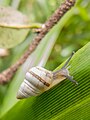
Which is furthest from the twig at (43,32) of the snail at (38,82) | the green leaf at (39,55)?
the snail at (38,82)

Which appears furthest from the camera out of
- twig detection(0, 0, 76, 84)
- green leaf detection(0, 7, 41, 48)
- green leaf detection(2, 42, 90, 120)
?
green leaf detection(0, 7, 41, 48)

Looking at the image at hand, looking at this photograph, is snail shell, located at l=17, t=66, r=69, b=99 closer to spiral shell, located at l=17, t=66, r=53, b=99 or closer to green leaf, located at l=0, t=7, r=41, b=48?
spiral shell, located at l=17, t=66, r=53, b=99

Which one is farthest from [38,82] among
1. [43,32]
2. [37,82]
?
[43,32]

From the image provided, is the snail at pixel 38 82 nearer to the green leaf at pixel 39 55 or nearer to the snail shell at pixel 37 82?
the snail shell at pixel 37 82

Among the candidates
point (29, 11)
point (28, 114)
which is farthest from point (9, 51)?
point (28, 114)

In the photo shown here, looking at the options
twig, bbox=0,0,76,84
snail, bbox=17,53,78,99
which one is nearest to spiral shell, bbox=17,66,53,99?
snail, bbox=17,53,78,99
